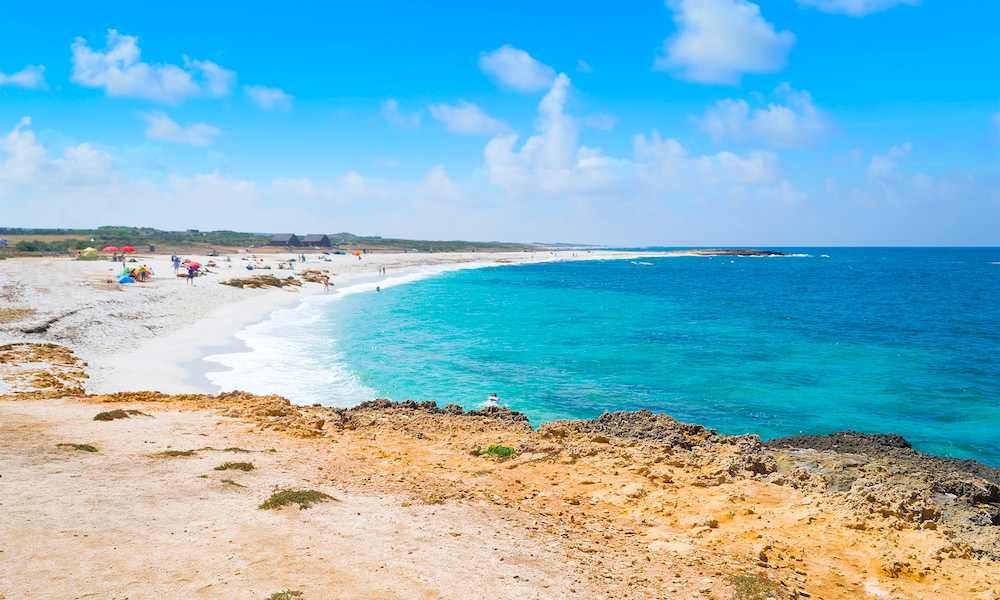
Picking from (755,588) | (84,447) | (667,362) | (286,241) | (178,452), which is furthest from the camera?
(286,241)

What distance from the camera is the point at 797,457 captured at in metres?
13.2

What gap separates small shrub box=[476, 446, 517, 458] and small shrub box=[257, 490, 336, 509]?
4.63m

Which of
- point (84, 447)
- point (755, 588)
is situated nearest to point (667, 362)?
point (755, 588)

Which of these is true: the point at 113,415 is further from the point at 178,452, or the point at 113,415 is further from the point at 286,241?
the point at 286,241

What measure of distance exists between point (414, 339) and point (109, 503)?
978 inches

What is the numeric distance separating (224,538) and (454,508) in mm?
3831

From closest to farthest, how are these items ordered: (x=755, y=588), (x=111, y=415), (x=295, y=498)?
(x=755, y=588) < (x=295, y=498) < (x=111, y=415)

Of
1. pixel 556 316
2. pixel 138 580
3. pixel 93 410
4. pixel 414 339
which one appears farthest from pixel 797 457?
pixel 556 316

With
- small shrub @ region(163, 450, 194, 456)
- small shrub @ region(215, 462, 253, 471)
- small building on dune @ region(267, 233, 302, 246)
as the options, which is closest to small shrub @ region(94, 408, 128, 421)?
small shrub @ region(163, 450, 194, 456)

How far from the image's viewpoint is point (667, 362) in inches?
1079

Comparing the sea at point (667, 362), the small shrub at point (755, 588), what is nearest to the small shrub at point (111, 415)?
the sea at point (667, 362)

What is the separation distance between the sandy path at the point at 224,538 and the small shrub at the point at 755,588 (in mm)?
2116

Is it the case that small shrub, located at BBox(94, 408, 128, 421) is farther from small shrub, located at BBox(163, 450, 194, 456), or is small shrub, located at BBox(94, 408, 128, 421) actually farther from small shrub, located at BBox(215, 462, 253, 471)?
small shrub, located at BBox(215, 462, 253, 471)

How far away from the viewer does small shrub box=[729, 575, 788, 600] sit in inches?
269
